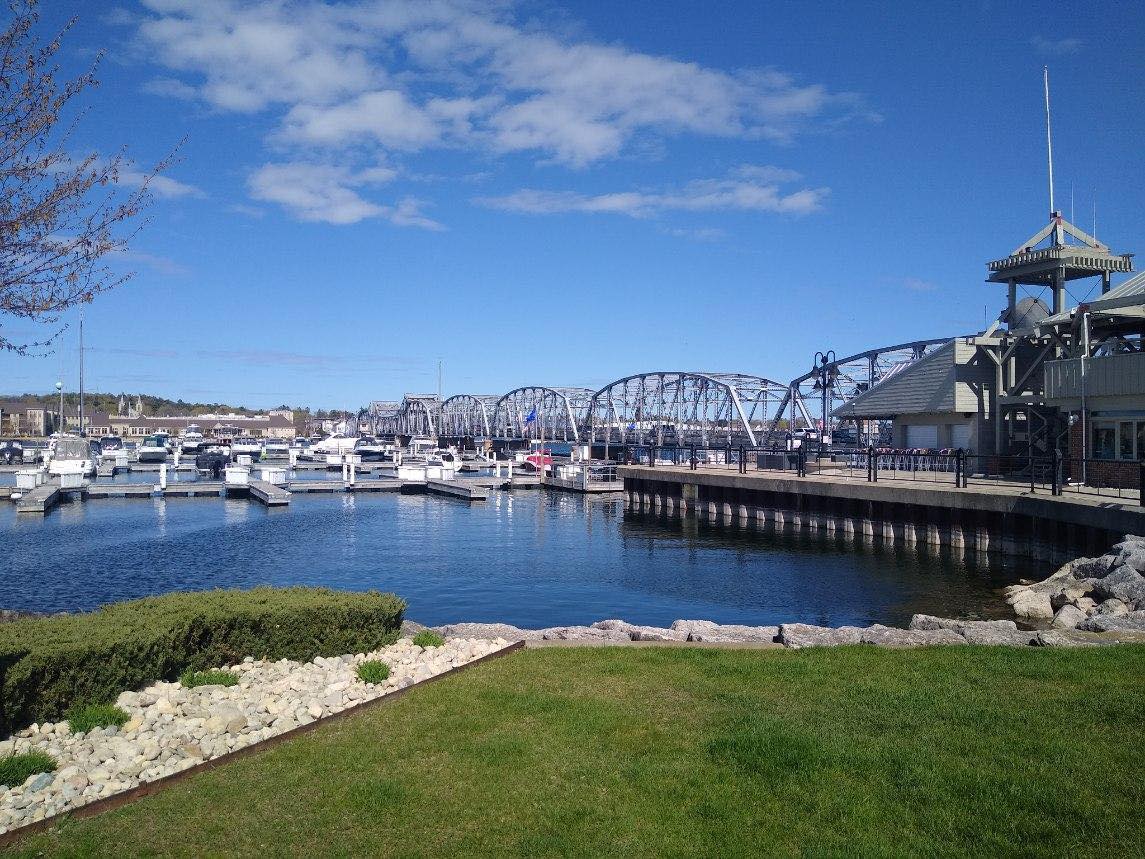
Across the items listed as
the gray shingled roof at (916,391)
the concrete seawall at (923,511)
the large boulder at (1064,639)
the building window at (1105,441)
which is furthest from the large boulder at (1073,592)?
the gray shingled roof at (916,391)

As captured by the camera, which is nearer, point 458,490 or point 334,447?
point 458,490

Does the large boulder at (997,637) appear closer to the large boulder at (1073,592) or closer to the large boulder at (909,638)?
the large boulder at (909,638)

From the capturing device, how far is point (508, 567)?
33500 millimetres

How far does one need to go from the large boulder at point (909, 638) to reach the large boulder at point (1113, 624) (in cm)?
343

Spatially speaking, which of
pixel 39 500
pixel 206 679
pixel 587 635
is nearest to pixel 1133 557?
pixel 587 635

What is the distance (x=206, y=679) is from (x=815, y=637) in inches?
350

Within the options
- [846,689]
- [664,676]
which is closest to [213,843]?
[664,676]

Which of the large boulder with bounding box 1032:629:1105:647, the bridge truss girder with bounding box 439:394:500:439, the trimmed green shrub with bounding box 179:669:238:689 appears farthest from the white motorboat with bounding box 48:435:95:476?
the bridge truss girder with bounding box 439:394:500:439

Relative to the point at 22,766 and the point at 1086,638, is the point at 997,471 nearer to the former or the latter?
the point at 1086,638

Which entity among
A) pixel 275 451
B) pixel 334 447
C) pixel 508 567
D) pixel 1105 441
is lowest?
pixel 508 567

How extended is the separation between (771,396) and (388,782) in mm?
100560

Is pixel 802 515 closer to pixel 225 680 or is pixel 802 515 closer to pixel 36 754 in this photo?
pixel 225 680

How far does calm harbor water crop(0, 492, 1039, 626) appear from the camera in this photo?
82.6 ft

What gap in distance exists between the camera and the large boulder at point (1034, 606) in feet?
69.4
